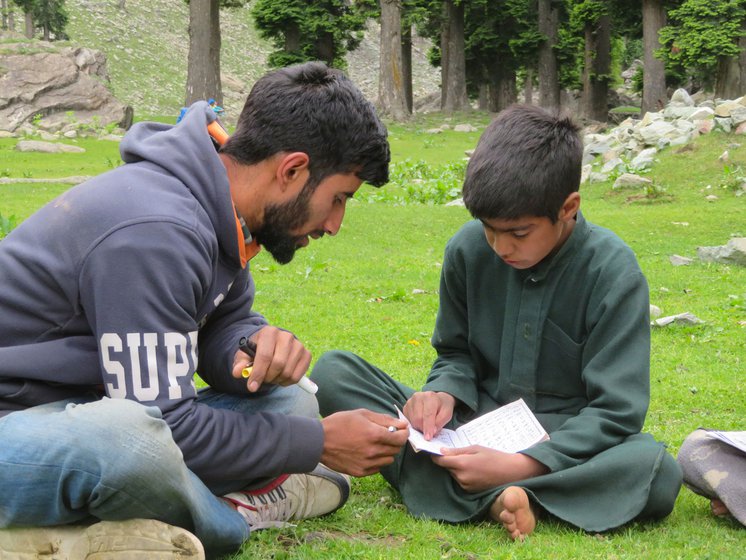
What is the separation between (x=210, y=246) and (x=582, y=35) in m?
33.6

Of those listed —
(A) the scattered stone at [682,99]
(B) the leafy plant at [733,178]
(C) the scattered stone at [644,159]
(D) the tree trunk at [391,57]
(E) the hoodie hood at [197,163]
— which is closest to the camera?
(E) the hoodie hood at [197,163]

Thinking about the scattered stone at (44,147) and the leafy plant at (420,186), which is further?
the scattered stone at (44,147)

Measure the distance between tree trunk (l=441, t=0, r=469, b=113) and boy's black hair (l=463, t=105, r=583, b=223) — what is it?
28.1 m

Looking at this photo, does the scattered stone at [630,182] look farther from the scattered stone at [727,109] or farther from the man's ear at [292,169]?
the man's ear at [292,169]

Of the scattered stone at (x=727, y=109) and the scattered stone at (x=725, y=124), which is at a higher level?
the scattered stone at (x=727, y=109)

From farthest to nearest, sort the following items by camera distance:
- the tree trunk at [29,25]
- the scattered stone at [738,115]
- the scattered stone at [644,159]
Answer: the tree trunk at [29,25], the scattered stone at [738,115], the scattered stone at [644,159]

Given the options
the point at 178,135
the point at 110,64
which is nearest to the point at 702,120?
the point at 178,135

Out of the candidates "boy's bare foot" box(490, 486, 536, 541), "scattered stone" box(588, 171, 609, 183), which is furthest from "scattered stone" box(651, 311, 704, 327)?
"scattered stone" box(588, 171, 609, 183)

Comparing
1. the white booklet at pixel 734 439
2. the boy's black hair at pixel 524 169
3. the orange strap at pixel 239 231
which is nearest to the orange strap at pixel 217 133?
the orange strap at pixel 239 231

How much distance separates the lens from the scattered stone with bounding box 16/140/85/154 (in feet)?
64.2

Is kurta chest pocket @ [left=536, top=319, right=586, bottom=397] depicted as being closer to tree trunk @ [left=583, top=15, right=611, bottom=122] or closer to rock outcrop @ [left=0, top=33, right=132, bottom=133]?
rock outcrop @ [left=0, top=33, right=132, bottom=133]

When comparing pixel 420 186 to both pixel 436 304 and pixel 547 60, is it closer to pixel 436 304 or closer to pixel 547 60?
pixel 436 304

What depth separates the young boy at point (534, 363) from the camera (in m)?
3.36

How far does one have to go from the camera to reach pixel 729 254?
9.37 meters
